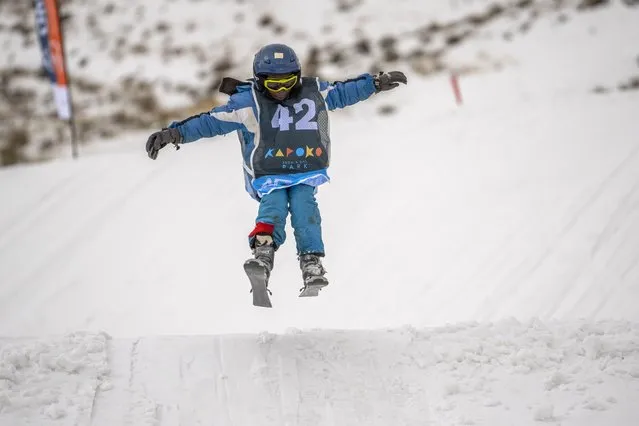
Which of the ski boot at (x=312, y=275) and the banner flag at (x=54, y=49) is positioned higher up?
the banner flag at (x=54, y=49)

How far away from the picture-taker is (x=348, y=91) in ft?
16.1

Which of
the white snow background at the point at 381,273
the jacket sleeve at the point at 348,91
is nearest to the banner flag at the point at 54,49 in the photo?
the white snow background at the point at 381,273

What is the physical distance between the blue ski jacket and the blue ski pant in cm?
6

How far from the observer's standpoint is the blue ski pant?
470cm

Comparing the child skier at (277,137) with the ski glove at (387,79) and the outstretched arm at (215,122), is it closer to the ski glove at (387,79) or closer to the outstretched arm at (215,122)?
the outstretched arm at (215,122)

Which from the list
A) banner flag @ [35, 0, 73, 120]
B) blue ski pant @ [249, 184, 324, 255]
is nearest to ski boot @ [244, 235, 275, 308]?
blue ski pant @ [249, 184, 324, 255]

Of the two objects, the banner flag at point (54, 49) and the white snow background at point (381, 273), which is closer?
the white snow background at point (381, 273)

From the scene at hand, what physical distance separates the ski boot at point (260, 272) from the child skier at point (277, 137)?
0.01 metres

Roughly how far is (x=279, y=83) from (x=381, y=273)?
152 inches

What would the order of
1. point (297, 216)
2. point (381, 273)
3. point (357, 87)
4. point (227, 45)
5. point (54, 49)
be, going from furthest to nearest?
point (227, 45), point (54, 49), point (381, 273), point (357, 87), point (297, 216)

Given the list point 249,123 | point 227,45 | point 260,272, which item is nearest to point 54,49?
point 227,45

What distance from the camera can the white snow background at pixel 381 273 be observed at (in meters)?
4.02

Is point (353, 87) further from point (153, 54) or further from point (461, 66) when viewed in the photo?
point (153, 54)

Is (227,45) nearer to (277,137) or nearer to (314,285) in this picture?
(277,137)
